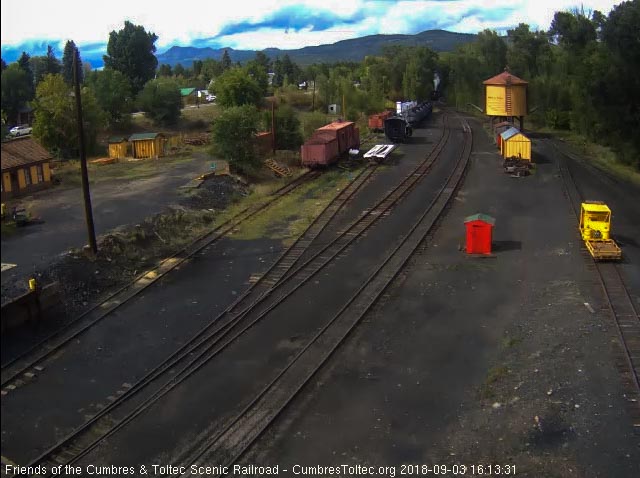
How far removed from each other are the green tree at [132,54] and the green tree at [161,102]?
16.3 m

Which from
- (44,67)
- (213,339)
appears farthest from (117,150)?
(44,67)

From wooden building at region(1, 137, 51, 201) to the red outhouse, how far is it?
1962cm

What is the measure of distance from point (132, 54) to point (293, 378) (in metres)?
70.6

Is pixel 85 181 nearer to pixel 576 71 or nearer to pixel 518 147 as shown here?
pixel 518 147

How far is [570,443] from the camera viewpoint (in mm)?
9547

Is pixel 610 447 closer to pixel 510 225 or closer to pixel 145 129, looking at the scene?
pixel 510 225

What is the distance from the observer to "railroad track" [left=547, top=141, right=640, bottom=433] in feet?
36.1

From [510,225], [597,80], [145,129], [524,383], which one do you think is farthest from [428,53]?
[524,383]

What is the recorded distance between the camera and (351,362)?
1242cm

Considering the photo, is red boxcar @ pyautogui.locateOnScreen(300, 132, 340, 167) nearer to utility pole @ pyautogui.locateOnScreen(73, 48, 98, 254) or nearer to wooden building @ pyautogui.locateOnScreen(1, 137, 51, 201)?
wooden building @ pyautogui.locateOnScreen(1, 137, 51, 201)

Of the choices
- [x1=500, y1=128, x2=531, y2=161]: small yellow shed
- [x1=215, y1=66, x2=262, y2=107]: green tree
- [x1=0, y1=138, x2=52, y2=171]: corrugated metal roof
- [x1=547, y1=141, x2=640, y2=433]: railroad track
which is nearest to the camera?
[x1=547, y1=141, x2=640, y2=433]: railroad track

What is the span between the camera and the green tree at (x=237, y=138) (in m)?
31.4

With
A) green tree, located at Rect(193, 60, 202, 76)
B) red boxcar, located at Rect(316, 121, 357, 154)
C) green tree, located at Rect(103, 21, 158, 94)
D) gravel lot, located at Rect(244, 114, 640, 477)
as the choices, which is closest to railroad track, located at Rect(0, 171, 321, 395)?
gravel lot, located at Rect(244, 114, 640, 477)

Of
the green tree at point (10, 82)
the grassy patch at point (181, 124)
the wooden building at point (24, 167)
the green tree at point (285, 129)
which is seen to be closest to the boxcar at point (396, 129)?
the green tree at point (285, 129)
